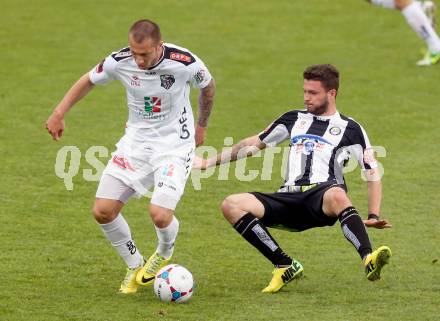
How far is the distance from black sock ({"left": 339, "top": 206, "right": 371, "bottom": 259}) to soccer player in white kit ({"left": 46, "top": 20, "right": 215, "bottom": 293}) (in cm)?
147

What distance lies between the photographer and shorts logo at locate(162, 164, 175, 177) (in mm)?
9539

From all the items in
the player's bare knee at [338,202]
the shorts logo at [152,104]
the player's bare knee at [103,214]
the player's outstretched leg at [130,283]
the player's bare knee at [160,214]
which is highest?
the shorts logo at [152,104]

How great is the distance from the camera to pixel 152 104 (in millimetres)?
9688

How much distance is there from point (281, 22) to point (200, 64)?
40.8 feet

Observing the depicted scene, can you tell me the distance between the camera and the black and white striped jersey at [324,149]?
385 inches

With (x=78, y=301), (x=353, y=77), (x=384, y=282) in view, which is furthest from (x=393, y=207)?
(x=353, y=77)

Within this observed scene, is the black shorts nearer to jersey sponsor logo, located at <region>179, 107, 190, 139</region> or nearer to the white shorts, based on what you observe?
the white shorts

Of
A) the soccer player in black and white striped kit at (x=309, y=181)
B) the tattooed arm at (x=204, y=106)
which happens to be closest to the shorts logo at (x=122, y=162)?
the soccer player in black and white striped kit at (x=309, y=181)

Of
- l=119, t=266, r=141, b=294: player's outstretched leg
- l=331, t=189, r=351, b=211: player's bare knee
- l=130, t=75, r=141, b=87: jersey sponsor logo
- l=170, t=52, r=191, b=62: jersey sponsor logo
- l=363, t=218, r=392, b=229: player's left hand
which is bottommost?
l=119, t=266, r=141, b=294: player's outstretched leg

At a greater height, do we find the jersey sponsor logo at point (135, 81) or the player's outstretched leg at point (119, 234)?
the jersey sponsor logo at point (135, 81)

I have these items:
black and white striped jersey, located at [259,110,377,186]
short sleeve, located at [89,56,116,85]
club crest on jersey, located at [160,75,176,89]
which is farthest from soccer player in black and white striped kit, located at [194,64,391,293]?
short sleeve, located at [89,56,116,85]

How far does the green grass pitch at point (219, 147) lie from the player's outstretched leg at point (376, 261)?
0.30 m

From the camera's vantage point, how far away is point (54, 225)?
1182 cm

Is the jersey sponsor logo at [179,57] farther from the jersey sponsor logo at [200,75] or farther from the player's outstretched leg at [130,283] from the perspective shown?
the player's outstretched leg at [130,283]
